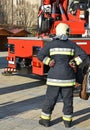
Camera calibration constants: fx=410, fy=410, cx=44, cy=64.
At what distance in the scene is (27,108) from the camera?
8.26m

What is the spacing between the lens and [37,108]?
8289mm

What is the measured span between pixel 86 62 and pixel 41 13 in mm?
6775

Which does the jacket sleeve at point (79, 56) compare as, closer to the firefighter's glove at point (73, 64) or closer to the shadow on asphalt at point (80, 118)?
the firefighter's glove at point (73, 64)

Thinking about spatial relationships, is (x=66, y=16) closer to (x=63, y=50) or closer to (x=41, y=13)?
(x=41, y=13)

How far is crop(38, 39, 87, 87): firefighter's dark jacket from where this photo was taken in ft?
22.1

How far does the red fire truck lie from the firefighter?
16.0ft

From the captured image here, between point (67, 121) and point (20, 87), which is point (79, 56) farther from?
point (20, 87)

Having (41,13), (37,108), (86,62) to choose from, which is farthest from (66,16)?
(86,62)

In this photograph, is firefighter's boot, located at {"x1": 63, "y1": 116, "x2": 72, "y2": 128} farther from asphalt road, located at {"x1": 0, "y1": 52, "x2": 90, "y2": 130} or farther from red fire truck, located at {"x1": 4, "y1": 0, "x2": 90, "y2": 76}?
red fire truck, located at {"x1": 4, "y1": 0, "x2": 90, "y2": 76}

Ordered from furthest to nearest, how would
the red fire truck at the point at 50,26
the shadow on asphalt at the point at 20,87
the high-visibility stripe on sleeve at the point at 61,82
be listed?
1. the red fire truck at the point at 50,26
2. the shadow on asphalt at the point at 20,87
3. the high-visibility stripe on sleeve at the point at 61,82

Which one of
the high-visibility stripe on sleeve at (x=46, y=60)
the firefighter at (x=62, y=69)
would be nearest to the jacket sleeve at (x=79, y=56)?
the firefighter at (x=62, y=69)

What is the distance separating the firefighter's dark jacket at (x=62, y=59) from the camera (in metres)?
6.74

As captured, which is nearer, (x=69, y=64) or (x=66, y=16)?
(x=69, y=64)

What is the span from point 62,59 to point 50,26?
684cm
